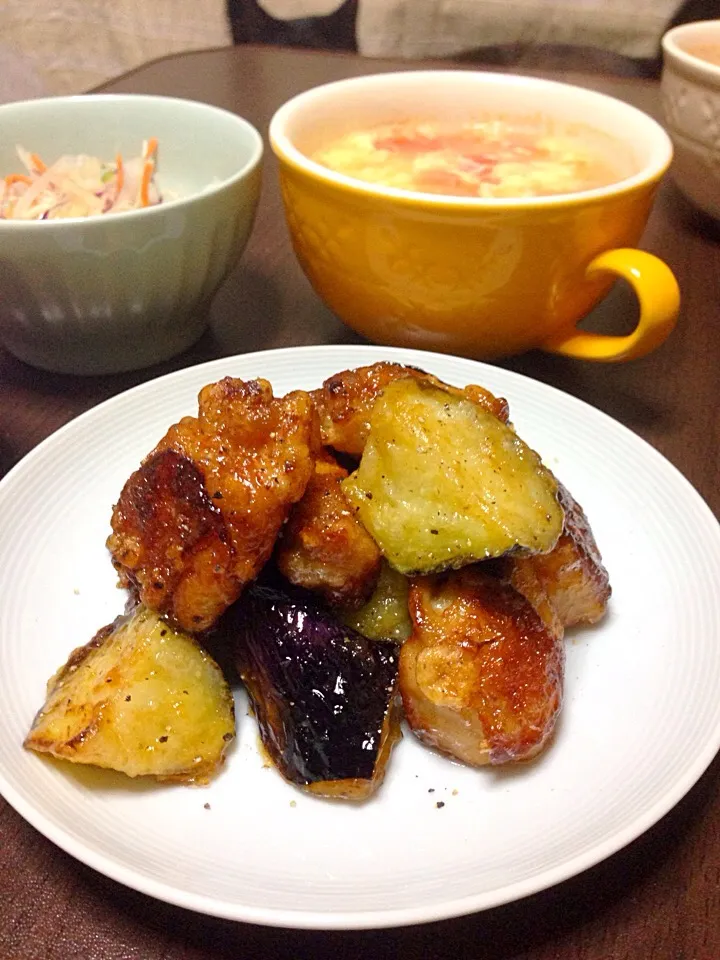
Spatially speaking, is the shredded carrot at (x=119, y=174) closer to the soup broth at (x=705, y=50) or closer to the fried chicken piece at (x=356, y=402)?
the fried chicken piece at (x=356, y=402)

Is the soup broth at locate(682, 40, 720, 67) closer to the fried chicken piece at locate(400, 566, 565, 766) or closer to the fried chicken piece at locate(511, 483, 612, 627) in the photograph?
the fried chicken piece at locate(511, 483, 612, 627)

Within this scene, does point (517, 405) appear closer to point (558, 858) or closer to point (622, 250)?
point (622, 250)

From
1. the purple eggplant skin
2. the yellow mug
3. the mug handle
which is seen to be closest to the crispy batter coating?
the purple eggplant skin

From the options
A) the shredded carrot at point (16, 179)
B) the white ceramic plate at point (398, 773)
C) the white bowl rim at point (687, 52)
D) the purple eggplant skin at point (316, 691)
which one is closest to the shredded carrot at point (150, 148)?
the shredded carrot at point (16, 179)

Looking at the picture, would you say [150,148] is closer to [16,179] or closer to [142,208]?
[16,179]

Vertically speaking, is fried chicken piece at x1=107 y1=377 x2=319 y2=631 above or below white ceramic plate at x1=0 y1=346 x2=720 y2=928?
above

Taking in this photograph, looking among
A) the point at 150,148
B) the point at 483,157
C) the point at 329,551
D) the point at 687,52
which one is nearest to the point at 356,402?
the point at 329,551
